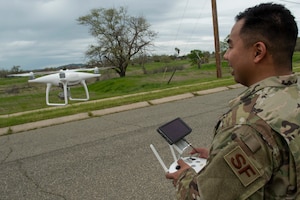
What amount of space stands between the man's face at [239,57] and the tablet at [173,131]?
0.63 m

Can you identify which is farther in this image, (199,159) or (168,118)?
(168,118)

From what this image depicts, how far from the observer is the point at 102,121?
309 inches

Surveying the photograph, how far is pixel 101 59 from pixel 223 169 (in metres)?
39.3

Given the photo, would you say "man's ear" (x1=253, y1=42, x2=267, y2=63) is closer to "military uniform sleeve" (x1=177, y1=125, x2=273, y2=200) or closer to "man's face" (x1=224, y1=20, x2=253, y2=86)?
"man's face" (x1=224, y1=20, x2=253, y2=86)

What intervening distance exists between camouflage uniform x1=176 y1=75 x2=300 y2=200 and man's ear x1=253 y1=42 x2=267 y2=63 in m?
0.15

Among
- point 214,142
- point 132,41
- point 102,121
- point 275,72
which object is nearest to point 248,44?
point 275,72

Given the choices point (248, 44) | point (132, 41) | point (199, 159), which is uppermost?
point (132, 41)

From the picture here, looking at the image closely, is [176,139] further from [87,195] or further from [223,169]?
[87,195]

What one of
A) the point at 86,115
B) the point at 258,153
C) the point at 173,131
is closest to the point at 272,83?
the point at 258,153

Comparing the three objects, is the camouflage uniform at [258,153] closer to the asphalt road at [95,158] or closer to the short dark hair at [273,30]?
the short dark hair at [273,30]

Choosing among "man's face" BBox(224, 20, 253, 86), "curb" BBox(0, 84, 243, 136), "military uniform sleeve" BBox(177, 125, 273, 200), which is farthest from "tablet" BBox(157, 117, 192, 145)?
"curb" BBox(0, 84, 243, 136)

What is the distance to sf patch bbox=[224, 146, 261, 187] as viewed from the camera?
1.10 m

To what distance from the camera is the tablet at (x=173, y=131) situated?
1903 millimetres

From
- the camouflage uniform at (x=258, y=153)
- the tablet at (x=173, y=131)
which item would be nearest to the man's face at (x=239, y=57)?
the camouflage uniform at (x=258, y=153)
